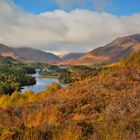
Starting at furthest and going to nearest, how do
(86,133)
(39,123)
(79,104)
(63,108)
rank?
(79,104) → (63,108) → (39,123) → (86,133)

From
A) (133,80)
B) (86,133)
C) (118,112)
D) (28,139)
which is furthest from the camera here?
(133,80)

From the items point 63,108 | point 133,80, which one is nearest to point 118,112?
point 63,108

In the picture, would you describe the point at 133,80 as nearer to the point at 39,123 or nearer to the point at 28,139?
the point at 39,123

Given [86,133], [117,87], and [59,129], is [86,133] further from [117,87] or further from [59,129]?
[117,87]

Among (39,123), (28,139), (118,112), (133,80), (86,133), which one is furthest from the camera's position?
(133,80)

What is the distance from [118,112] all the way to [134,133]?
2.94 meters

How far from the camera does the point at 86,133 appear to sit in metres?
9.80

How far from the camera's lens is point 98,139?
906 centimetres

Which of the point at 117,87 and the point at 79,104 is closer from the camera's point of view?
the point at 79,104

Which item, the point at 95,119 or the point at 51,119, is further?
the point at 95,119

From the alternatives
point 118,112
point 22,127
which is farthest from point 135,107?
point 22,127

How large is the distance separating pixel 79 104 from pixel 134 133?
26.9 feet

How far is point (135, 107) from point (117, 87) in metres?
12.7

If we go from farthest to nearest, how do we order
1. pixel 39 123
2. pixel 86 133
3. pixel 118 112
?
pixel 118 112 < pixel 39 123 < pixel 86 133
